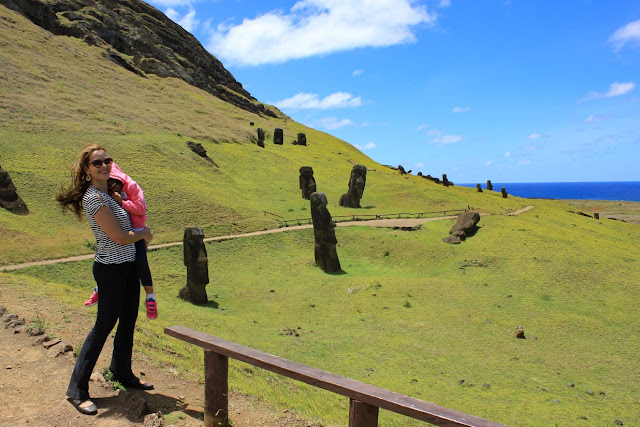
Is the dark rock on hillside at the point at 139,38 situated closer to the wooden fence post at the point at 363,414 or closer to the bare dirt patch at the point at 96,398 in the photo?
the bare dirt patch at the point at 96,398

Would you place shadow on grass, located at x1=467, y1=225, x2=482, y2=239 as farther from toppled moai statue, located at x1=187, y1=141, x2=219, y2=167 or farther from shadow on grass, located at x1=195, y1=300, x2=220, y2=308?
toppled moai statue, located at x1=187, y1=141, x2=219, y2=167

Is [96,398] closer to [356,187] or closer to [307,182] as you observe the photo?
[356,187]

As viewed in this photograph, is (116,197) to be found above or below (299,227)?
above

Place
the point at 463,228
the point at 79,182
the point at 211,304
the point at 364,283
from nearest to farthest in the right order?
the point at 79,182, the point at 211,304, the point at 364,283, the point at 463,228

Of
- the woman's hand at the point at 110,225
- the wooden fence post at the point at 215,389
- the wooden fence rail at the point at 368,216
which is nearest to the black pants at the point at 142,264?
the woman's hand at the point at 110,225

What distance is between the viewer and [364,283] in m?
27.0

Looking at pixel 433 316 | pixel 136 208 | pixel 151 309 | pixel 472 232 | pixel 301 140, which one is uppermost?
pixel 301 140

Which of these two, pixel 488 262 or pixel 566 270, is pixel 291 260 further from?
pixel 566 270

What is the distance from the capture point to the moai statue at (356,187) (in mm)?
47375

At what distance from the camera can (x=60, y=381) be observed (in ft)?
26.0

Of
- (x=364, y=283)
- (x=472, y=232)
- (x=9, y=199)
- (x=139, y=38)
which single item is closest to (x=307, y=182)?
(x=472, y=232)

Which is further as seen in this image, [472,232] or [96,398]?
[472,232]

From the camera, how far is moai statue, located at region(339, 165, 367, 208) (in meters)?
47.4

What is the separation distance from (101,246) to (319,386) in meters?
3.69
